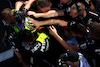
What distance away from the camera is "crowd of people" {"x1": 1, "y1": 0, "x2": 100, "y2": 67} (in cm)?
208

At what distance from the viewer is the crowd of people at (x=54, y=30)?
2.08 metres

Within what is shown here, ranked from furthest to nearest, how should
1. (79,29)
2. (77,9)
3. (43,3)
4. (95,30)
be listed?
(43,3)
(77,9)
(79,29)
(95,30)

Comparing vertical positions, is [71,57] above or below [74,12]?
below

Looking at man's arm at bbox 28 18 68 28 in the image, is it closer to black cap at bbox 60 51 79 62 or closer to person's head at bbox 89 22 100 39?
person's head at bbox 89 22 100 39

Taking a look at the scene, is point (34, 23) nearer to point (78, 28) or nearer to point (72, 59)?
point (78, 28)

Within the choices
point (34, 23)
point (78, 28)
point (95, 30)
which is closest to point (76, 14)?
point (78, 28)

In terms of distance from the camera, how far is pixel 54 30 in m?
2.32

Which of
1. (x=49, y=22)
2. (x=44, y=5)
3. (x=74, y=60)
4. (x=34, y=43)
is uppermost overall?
(x=44, y=5)

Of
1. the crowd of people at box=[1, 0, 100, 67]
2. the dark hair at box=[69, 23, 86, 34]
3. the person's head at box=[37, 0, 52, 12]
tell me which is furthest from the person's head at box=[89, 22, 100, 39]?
the person's head at box=[37, 0, 52, 12]

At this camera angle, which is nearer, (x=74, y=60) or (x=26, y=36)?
(x=74, y=60)

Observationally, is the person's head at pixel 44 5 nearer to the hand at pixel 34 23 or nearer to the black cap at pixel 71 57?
the hand at pixel 34 23

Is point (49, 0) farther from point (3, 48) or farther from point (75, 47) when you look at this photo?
point (3, 48)

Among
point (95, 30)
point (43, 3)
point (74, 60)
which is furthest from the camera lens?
point (43, 3)

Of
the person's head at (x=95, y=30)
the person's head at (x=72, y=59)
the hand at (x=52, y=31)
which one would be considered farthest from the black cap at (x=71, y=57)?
the hand at (x=52, y=31)
